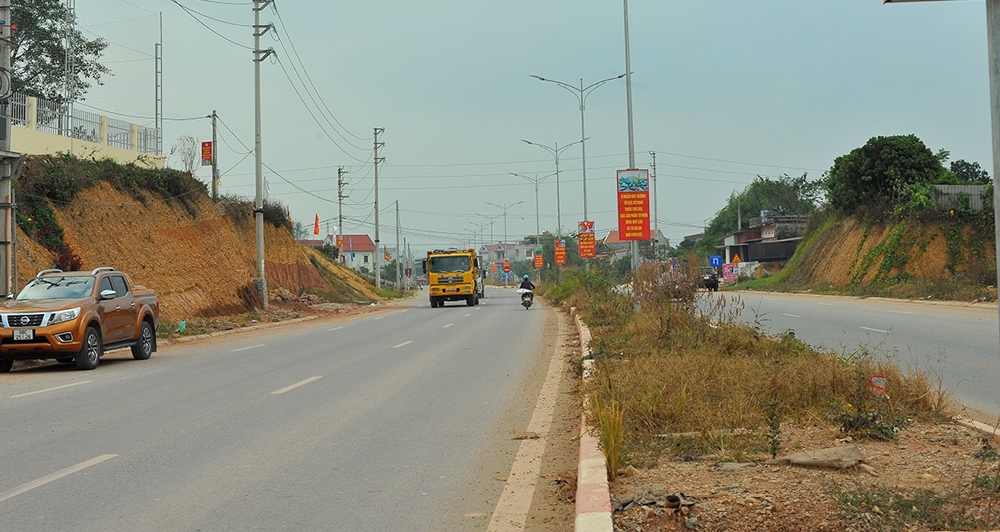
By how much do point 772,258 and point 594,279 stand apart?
50598 millimetres

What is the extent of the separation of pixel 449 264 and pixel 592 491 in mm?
46784

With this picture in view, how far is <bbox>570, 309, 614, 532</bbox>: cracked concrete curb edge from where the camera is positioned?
586 centimetres

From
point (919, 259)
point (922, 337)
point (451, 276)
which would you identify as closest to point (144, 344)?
point (922, 337)

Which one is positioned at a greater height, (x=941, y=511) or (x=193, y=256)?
(x=193, y=256)

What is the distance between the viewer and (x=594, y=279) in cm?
3697

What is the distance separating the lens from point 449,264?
53250 millimetres

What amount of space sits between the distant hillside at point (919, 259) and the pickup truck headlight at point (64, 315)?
3101 centimetres

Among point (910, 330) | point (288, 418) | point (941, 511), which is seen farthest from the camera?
point (910, 330)

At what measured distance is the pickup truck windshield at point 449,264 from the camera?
53.1m

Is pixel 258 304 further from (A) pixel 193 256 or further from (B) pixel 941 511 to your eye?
(B) pixel 941 511

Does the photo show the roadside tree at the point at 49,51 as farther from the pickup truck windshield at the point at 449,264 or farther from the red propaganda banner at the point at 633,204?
the red propaganda banner at the point at 633,204

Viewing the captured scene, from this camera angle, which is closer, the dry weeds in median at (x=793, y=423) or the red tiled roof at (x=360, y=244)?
the dry weeds in median at (x=793, y=423)

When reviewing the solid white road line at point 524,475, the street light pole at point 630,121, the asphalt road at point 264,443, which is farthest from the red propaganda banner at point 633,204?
the solid white road line at point 524,475

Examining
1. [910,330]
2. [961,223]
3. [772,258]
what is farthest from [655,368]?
[772,258]
